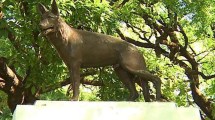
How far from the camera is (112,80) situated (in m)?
11.0

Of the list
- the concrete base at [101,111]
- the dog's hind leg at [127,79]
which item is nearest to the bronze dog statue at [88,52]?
the dog's hind leg at [127,79]

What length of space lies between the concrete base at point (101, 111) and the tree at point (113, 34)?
2749 mm

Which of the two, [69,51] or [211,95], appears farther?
[211,95]

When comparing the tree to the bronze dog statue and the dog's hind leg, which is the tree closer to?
the bronze dog statue

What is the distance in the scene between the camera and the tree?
31.1ft

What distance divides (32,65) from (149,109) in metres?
4.95

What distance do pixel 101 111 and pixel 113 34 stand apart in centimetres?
565

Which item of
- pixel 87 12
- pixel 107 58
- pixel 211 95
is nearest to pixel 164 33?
pixel 211 95

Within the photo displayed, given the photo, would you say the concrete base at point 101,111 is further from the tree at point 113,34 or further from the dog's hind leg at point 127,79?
the tree at point 113,34

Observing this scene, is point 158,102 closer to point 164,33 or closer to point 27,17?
point 27,17

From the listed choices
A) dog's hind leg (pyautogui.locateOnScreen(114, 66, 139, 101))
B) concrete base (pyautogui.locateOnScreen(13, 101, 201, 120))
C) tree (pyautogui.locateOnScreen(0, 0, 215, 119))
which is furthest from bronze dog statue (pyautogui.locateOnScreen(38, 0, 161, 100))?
tree (pyautogui.locateOnScreen(0, 0, 215, 119))

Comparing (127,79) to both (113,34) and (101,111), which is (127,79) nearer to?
(101,111)

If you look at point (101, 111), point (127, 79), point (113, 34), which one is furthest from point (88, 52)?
point (113, 34)

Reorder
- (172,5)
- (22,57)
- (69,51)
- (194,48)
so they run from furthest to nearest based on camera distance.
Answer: (194,48) → (172,5) → (22,57) → (69,51)
